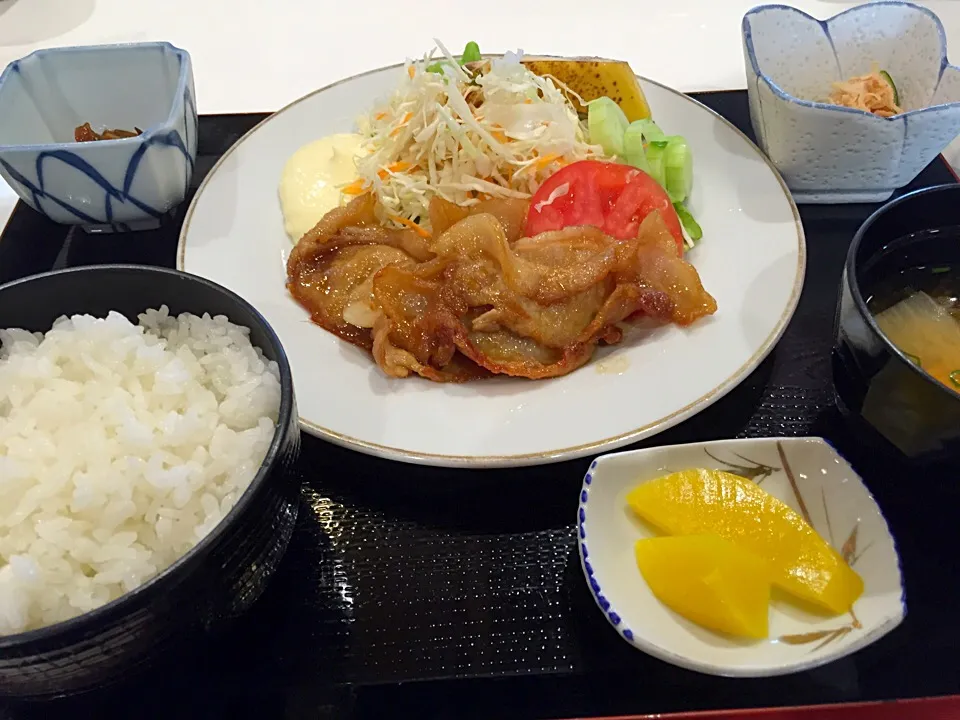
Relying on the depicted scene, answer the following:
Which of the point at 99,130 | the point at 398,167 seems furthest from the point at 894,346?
the point at 99,130

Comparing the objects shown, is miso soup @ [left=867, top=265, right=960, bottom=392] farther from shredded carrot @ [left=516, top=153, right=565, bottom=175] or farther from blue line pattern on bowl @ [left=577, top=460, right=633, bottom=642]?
shredded carrot @ [left=516, top=153, right=565, bottom=175]

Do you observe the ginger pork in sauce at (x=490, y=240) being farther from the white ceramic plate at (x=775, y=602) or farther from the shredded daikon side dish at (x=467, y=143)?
the white ceramic plate at (x=775, y=602)

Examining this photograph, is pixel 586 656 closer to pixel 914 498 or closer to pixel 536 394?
pixel 536 394

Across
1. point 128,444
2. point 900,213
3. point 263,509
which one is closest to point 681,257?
point 900,213

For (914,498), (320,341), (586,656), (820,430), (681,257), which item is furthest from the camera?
(681,257)

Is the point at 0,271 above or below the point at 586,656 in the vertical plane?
above
